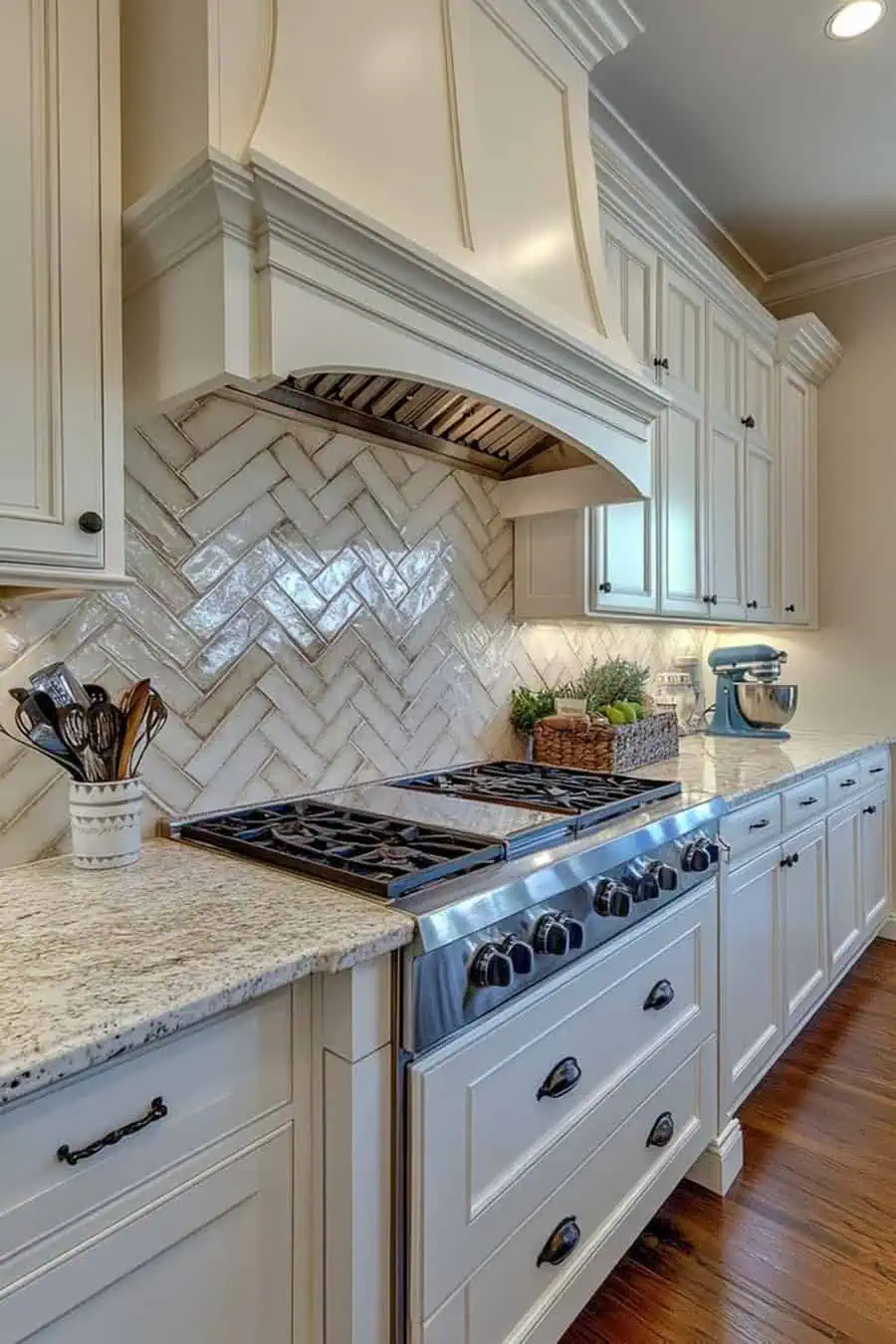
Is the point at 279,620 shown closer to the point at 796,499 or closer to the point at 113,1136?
the point at 113,1136

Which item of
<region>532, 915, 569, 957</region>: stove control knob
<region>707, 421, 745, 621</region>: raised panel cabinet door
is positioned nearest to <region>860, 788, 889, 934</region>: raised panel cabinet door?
<region>707, 421, 745, 621</region>: raised panel cabinet door

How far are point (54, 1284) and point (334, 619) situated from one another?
→ 127cm

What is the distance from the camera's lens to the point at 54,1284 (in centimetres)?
73

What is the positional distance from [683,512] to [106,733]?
2.06 metres

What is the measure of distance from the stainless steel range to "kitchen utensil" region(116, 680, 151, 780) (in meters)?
0.22

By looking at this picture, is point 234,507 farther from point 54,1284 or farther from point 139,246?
point 54,1284

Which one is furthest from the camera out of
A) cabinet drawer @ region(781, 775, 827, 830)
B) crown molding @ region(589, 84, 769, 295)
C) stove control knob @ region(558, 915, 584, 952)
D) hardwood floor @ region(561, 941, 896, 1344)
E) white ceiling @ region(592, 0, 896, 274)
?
crown molding @ region(589, 84, 769, 295)

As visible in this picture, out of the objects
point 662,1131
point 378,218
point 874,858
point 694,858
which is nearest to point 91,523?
point 378,218

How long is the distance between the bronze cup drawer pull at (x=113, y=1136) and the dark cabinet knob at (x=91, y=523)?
74cm

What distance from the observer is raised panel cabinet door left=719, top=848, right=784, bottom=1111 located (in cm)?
190

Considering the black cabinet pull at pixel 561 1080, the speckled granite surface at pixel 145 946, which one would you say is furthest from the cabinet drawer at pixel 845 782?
the speckled granite surface at pixel 145 946

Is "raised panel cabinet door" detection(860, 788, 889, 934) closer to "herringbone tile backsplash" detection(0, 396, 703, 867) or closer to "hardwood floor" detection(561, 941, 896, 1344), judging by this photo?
"hardwood floor" detection(561, 941, 896, 1344)

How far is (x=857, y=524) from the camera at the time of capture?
3.53 metres

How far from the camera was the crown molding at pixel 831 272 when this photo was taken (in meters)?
3.41
